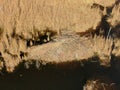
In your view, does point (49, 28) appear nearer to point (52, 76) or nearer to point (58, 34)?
point (58, 34)

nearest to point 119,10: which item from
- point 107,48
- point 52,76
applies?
point 107,48

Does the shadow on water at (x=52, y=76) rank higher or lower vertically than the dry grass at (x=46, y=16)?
lower

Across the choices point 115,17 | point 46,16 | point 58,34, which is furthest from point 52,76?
point 115,17

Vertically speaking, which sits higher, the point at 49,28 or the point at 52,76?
the point at 49,28

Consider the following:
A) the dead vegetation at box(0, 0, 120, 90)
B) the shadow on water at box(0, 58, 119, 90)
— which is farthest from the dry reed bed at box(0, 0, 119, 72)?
the shadow on water at box(0, 58, 119, 90)

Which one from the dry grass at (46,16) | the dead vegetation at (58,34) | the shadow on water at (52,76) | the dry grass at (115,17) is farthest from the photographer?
the dry grass at (115,17)

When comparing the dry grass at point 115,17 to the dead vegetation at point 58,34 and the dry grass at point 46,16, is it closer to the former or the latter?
the dead vegetation at point 58,34

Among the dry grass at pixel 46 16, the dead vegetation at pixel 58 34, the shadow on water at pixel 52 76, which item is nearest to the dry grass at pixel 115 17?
the dead vegetation at pixel 58 34

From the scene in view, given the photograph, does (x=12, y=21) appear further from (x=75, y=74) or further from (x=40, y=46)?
(x=75, y=74)
